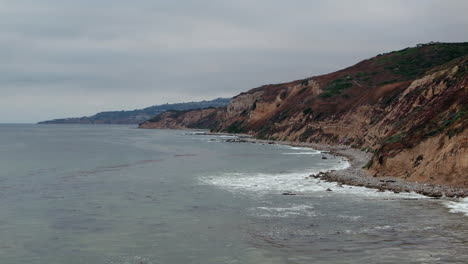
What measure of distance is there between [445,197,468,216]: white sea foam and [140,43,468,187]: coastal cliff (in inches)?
175

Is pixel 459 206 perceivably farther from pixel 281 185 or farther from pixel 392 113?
pixel 392 113

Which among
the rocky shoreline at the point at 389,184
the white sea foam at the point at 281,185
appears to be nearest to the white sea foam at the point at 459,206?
the rocky shoreline at the point at 389,184

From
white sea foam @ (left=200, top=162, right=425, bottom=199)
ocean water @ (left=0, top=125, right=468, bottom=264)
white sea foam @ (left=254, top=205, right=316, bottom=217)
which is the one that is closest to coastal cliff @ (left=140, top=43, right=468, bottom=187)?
white sea foam @ (left=200, top=162, right=425, bottom=199)

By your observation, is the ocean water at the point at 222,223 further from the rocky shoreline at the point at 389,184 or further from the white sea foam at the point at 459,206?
the rocky shoreline at the point at 389,184

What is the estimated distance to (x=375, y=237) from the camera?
23.2m

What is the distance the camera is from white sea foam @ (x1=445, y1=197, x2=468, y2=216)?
28.3 meters

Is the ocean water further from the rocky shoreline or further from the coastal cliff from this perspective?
the coastal cliff

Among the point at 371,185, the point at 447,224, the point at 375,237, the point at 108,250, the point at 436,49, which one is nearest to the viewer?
the point at 108,250

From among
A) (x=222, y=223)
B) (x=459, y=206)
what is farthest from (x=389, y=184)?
(x=222, y=223)

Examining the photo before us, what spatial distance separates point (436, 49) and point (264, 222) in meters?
120

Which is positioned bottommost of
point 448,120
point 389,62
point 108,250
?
point 108,250

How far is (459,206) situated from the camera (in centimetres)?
2969

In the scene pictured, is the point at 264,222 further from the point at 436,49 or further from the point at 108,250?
the point at 436,49

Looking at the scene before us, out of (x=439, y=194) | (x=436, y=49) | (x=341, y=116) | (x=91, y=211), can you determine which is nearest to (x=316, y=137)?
(x=341, y=116)
